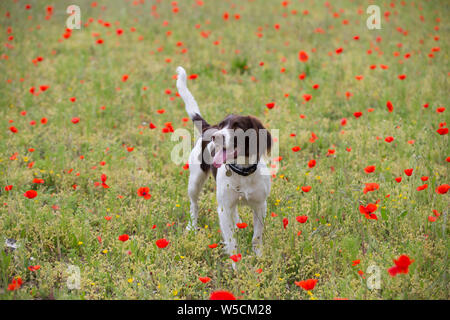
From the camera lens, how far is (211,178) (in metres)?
4.66

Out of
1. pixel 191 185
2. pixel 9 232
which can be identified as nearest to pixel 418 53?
pixel 191 185

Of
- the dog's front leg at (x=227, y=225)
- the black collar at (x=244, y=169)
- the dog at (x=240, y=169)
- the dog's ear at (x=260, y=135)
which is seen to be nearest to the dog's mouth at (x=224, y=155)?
the dog at (x=240, y=169)

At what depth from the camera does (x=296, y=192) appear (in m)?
3.85

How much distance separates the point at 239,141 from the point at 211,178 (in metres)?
1.60

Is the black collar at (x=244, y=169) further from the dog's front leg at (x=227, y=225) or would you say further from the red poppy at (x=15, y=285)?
the red poppy at (x=15, y=285)

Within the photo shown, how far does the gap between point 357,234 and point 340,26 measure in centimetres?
730

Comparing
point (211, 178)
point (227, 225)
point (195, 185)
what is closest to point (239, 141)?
point (227, 225)

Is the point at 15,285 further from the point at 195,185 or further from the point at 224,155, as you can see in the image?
the point at 195,185

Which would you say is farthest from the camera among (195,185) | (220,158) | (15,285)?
(195,185)

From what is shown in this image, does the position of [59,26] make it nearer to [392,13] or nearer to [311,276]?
[392,13]

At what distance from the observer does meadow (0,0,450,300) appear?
2965 millimetres

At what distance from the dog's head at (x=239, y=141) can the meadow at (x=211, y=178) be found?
51 cm

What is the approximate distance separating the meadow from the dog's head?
51 cm
